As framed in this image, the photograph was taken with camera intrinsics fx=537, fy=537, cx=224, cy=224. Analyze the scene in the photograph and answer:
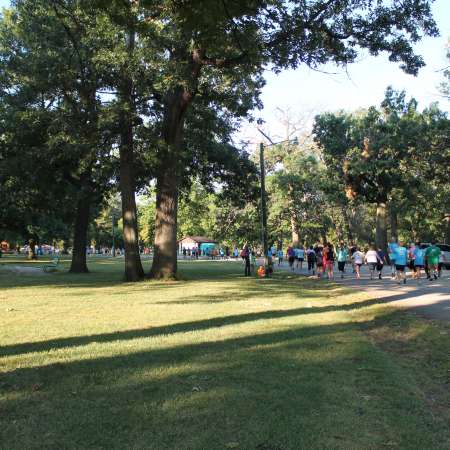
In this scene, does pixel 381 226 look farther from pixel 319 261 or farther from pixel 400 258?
pixel 400 258

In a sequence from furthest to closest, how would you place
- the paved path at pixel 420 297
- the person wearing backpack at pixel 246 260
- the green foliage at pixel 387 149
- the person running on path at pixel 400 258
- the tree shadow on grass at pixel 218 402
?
the green foliage at pixel 387 149 → the person wearing backpack at pixel 246 260 → the person running on path at pixel 400 258 → the paved path at pixel 420 297 → the tree shadow on grass at pixel 218 402

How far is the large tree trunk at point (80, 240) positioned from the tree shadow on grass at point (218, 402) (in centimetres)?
2616

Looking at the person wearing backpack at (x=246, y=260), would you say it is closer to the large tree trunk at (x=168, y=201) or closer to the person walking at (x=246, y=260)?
the person walking at (x=246, y=260)

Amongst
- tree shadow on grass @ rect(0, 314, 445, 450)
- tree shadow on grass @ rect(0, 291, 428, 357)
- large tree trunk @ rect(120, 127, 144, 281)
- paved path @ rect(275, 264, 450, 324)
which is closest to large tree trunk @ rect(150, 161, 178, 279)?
large tree trunk @ rect(120, 127, 144, 281)

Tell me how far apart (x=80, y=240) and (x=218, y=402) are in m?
29.5

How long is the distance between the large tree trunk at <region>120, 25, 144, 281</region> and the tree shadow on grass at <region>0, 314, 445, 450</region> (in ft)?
53.6

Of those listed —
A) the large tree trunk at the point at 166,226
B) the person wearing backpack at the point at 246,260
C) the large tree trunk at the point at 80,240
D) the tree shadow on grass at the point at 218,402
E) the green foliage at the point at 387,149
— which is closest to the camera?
the tree shadow on grass at the point at 218,402

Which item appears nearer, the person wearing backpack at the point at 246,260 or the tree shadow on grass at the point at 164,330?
the tree shadow on grass at the point at 164,330

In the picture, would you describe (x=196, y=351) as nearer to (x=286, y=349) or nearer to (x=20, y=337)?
(x=286, y=349)

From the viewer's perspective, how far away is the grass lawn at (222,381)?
14.4 feet

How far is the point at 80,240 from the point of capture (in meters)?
33.3

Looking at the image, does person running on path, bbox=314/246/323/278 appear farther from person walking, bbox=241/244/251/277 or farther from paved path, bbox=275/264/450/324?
paved path, bbox=275/264/450/324

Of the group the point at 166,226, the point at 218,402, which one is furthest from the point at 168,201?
the point at 218,402

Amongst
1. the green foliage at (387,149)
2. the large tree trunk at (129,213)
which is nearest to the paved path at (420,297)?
the large tree trunk at (129,213)
